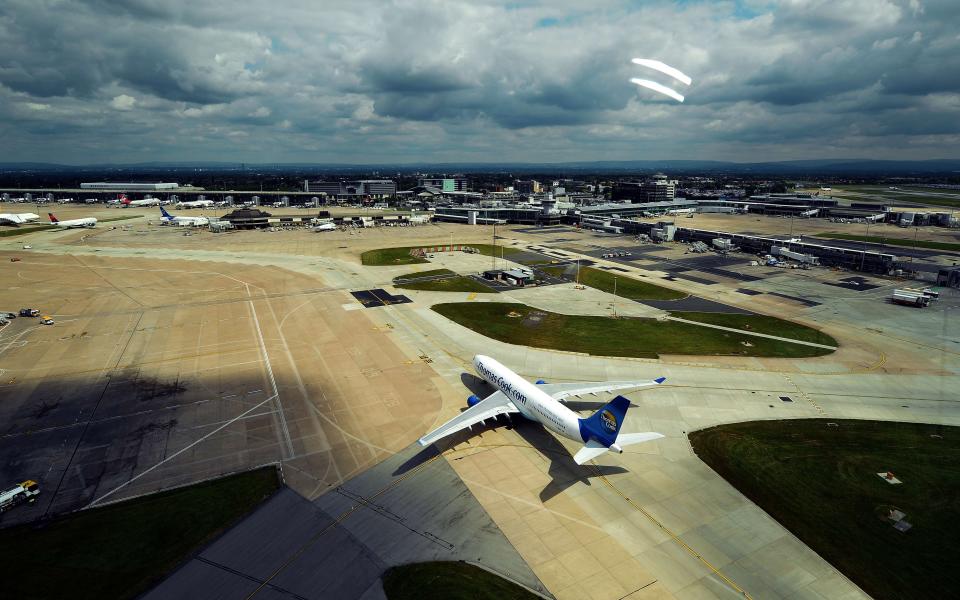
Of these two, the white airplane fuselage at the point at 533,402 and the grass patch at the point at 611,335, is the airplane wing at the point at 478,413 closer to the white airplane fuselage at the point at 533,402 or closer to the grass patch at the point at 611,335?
the white airplane fuselage at the point at 533,402

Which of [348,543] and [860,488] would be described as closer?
[348,543]

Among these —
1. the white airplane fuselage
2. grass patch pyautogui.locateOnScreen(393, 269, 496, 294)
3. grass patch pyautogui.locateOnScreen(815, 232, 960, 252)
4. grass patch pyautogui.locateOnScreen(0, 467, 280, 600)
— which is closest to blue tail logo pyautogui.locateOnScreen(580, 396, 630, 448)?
the white airplane fuselage

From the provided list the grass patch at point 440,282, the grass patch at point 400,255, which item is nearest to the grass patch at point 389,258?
the grass patch at point 400,255

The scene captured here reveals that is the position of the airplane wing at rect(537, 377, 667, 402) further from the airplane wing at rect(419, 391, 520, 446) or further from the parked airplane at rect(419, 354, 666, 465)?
the airplane wing at rect(419, 391, 520, 446)

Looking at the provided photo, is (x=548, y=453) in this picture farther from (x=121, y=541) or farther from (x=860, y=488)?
(x=121, y=541)

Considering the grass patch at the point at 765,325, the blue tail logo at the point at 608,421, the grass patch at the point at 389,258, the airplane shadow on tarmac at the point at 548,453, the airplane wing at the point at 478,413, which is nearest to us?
the blue tail logo at the point at 608,421

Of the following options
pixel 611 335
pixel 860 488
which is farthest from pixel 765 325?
pixel 860 488

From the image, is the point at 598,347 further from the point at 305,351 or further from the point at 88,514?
the point at 88,514
